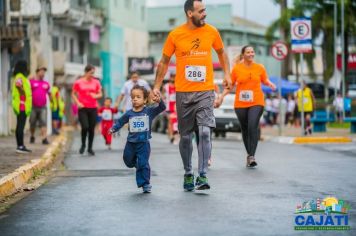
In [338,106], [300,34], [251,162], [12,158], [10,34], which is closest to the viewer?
[251,162]

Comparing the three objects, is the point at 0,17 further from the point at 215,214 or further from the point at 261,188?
the point at 215,214

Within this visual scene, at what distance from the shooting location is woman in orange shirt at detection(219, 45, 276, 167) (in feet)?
48.2

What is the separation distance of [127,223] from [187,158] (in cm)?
305

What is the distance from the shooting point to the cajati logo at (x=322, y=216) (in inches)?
300

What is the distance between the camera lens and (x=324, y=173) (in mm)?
13070

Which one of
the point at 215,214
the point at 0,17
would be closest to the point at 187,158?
the point at 215,214

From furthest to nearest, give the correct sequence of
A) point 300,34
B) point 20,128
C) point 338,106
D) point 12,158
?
point 338,106 < point 300,34 < point 20,128 < point 12,158

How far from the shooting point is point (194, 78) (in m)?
10.9

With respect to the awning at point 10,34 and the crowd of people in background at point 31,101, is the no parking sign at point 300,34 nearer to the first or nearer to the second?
the crowd of people in background at point 31,101

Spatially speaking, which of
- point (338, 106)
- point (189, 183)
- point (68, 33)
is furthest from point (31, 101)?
point (68, 33)

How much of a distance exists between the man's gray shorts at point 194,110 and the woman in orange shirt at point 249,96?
148 inches

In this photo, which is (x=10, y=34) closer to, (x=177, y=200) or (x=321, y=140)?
(x=321, y=140)

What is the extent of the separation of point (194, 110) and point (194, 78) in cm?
35

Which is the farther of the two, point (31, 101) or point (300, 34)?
point (300, 34)
